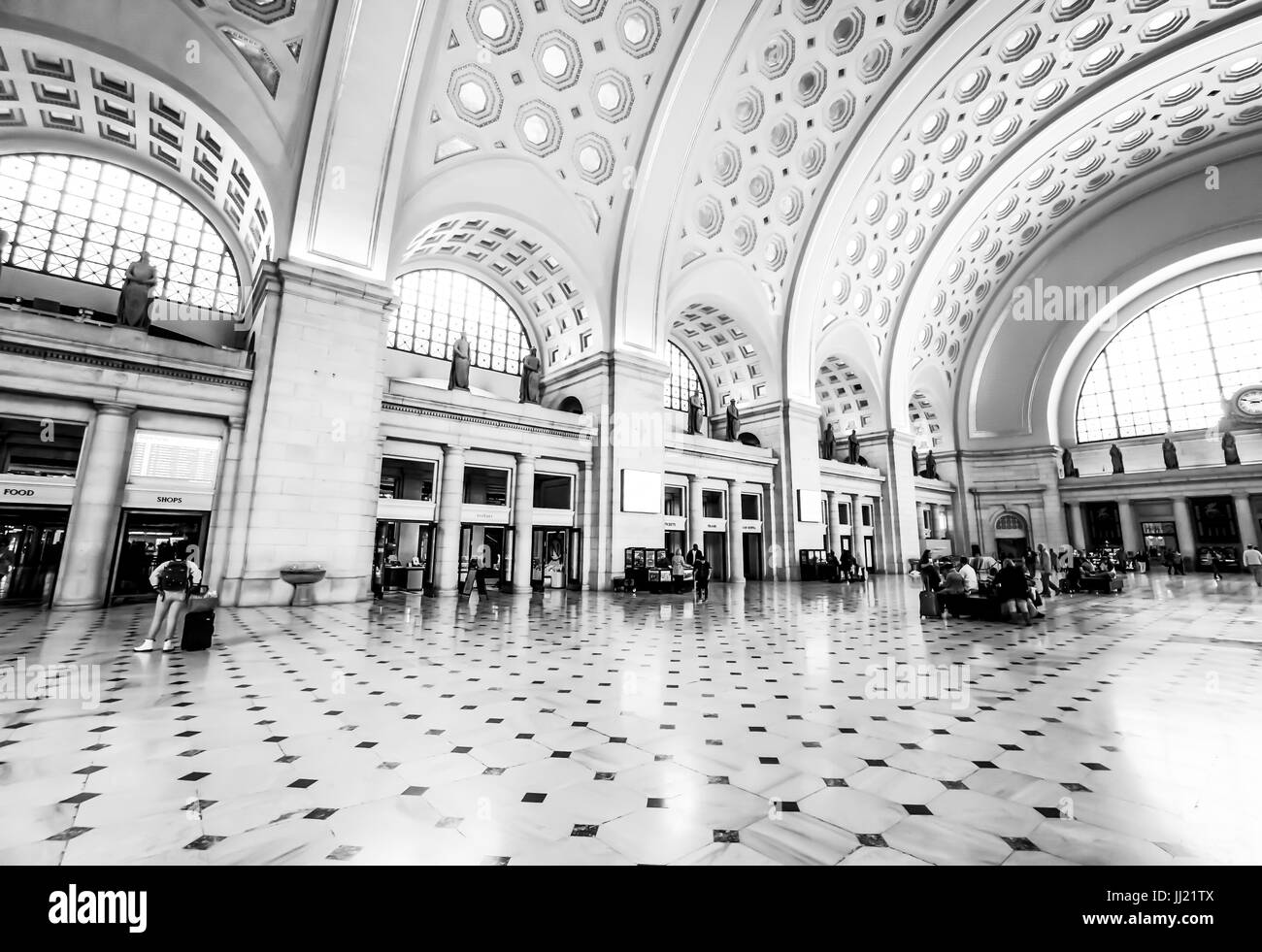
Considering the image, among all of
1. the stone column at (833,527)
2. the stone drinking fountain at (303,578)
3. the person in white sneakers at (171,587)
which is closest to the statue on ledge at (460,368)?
the stone drinking fountain at (303,578)

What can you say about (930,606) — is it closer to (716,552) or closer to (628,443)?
(628,443)

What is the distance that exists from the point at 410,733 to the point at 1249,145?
3674cm

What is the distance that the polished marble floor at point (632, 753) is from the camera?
8.09ft

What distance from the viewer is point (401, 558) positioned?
61.8ft

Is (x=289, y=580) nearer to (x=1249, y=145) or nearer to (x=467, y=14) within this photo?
(x=467, y=14)

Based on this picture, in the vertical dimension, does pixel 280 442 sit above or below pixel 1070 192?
below

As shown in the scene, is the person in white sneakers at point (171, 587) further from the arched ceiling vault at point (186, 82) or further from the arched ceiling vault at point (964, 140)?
the arched ceiling vault at point (964, 140)

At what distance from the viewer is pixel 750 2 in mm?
14180

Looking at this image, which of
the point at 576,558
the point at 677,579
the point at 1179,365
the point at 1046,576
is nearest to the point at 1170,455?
the point at 1179,365

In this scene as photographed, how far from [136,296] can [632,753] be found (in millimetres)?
14144

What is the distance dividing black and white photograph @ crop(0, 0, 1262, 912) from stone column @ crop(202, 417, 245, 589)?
4.7 inches

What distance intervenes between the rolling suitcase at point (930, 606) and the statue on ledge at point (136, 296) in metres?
17.2

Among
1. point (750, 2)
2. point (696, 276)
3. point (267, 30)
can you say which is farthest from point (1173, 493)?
point (267, 30)

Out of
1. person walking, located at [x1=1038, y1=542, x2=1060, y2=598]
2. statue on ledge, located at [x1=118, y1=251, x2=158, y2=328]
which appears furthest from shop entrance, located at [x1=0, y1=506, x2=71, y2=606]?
person walking, located at [x1=1038, y1=542, x2=1060, y2=598]
